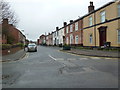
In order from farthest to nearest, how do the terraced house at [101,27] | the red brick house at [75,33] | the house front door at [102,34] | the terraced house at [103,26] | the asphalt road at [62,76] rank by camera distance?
the red brick house at [75,33] < the house front door at [102,34] < the terraced house at [101,27] < the terraced house at [103,26] < the asphalt road at [62,76]

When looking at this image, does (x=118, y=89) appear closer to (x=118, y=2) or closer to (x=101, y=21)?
(x=118, y=2)

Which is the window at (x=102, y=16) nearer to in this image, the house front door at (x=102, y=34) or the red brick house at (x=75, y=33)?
the house front door at (x=102, y=34)

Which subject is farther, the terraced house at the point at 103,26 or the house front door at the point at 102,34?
the house front door at the point at 102,34

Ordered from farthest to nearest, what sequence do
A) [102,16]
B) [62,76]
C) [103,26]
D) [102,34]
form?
[102,34], [102,16], [103,26], [62,76]

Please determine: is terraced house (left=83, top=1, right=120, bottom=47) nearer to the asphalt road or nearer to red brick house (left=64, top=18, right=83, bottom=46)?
red brick house (left=64, top=18, right=83, bottom=46)

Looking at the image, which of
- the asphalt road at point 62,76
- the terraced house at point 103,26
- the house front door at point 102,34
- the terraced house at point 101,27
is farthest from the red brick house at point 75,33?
the asphalt road at point 62,76

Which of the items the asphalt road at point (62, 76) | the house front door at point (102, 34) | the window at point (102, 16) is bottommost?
the asphalt road at point (62, 76)

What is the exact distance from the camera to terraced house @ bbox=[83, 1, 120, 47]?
2482 cm

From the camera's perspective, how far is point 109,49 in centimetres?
2522

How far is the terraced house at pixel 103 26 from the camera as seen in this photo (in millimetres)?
24816

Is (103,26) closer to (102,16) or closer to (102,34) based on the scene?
(102,34)

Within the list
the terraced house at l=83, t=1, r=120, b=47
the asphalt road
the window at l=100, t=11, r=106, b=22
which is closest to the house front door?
the terraced house at l=83, t=1, r=120, b=47

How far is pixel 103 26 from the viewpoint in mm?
28109

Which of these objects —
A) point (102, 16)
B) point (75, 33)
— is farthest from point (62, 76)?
point (75, 33)
